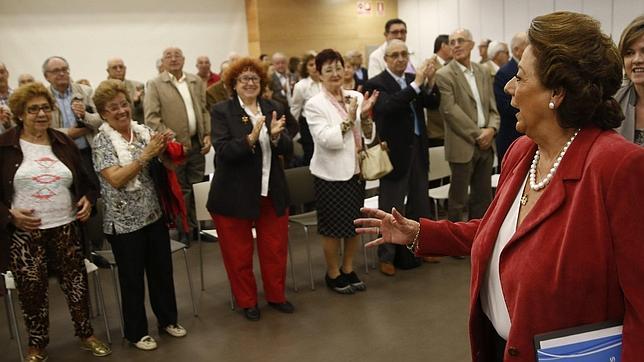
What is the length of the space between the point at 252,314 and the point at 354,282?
0.82 m

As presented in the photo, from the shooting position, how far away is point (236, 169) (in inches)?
147

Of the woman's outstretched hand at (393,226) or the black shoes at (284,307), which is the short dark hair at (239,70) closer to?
the black shoes at (284,307)

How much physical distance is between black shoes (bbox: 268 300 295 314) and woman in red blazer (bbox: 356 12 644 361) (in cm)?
257

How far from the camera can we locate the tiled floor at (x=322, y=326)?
11.2 ft

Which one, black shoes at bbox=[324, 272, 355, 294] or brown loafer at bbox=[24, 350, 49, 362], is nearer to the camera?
brown loafer at bbox=[24, 350, 49, 362]

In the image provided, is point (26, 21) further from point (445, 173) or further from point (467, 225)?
point (467, 225)

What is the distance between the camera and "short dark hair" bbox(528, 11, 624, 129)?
4.37 feet

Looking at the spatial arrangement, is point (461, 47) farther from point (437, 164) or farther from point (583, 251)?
point (583, 251)

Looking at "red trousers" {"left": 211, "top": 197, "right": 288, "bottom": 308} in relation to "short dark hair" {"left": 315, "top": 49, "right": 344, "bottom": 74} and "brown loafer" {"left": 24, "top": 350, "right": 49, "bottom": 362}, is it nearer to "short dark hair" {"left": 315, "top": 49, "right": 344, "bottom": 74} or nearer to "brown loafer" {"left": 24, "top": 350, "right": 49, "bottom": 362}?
"short dark hair" {"left": 315, "top": 49, "right": 344, "bottom": 74}

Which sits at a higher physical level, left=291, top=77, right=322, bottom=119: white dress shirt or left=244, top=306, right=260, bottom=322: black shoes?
left=291, top=77, right=322, bottom=119: white dress shirt

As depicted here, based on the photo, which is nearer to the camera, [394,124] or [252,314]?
[252,314]

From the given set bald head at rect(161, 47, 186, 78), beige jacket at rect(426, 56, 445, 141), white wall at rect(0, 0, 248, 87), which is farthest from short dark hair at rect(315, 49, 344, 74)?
white wall at rect(0, 0, 248, 87)

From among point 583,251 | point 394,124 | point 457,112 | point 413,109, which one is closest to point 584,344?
point 583,251

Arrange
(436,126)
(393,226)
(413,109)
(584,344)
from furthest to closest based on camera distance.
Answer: (436,126)
(413,109)
(393,226)
(584,344)
